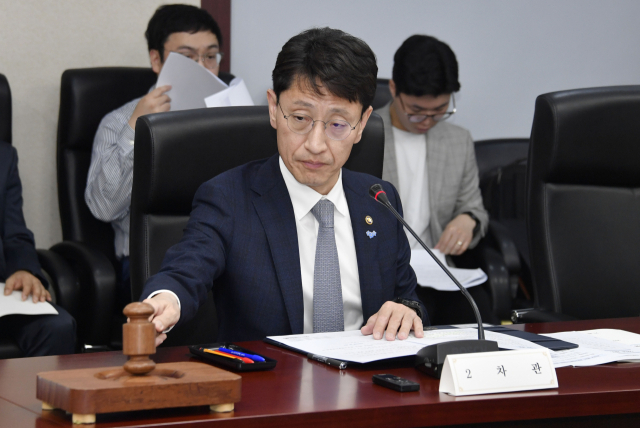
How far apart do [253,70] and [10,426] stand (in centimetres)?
227

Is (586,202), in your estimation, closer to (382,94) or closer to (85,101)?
(382,94)

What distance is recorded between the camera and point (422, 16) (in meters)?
3.15

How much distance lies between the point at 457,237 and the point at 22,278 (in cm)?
129

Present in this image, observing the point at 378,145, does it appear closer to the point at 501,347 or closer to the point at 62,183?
the point at 501,347

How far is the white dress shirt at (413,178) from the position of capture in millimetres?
2621

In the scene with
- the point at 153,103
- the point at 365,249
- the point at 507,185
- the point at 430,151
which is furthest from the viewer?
Answer: the point at 507,185

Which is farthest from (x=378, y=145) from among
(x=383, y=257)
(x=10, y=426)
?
(x=10, y=426)

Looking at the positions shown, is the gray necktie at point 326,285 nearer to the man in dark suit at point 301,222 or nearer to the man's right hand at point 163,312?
the man in dark suit at point 301,222

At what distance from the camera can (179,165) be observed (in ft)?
5.06

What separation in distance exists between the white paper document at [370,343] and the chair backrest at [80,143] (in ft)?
4.27

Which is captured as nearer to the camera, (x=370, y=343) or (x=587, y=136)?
(x=370, y=343)

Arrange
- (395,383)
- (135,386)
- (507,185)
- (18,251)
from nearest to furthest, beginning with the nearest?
1. (135,386)
2. (395,383)
3. (18,251)
4. (507,185)

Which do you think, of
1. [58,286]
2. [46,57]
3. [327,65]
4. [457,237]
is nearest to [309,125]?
[327,65]

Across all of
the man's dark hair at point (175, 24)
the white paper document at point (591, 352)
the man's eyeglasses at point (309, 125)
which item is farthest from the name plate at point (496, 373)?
the man's dark hair at point (175, 24)
